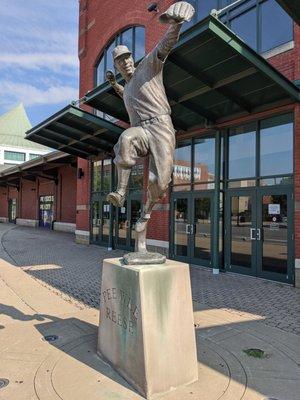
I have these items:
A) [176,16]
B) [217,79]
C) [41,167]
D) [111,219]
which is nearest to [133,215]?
[111,219]

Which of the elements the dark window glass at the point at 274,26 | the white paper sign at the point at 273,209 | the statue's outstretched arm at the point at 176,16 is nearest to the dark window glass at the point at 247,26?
the dark window glass at the point at 274,26

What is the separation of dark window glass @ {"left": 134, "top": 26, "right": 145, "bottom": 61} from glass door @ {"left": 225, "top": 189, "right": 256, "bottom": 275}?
6.86m

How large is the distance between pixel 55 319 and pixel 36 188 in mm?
26503

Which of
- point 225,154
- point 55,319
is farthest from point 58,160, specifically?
point 55,319

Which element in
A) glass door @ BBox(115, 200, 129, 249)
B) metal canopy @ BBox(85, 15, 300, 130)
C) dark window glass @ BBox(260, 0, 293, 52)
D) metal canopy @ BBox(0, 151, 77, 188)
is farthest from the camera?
metal canopy @ BBox(0, 151, 77, 188)

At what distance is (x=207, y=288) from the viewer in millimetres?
8242

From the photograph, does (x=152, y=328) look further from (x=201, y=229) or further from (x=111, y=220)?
(x=111, y=220)

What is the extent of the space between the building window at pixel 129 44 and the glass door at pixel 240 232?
7.05 meters

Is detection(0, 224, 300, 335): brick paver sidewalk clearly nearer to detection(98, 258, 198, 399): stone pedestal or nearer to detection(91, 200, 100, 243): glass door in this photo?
detection(98, 258, 198, 399): stone pedestal

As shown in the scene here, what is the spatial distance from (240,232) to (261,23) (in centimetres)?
550

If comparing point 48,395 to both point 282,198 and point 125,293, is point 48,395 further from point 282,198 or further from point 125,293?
point 282,198

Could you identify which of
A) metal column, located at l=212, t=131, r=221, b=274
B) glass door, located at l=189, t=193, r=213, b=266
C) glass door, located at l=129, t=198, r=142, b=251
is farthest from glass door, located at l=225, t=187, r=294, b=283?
glass door, located at l=129, t=198, r=142, b=251

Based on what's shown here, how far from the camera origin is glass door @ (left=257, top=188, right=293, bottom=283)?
28.7 ft

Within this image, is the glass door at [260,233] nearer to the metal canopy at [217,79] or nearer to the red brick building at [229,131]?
the red brick building at [229,131]
